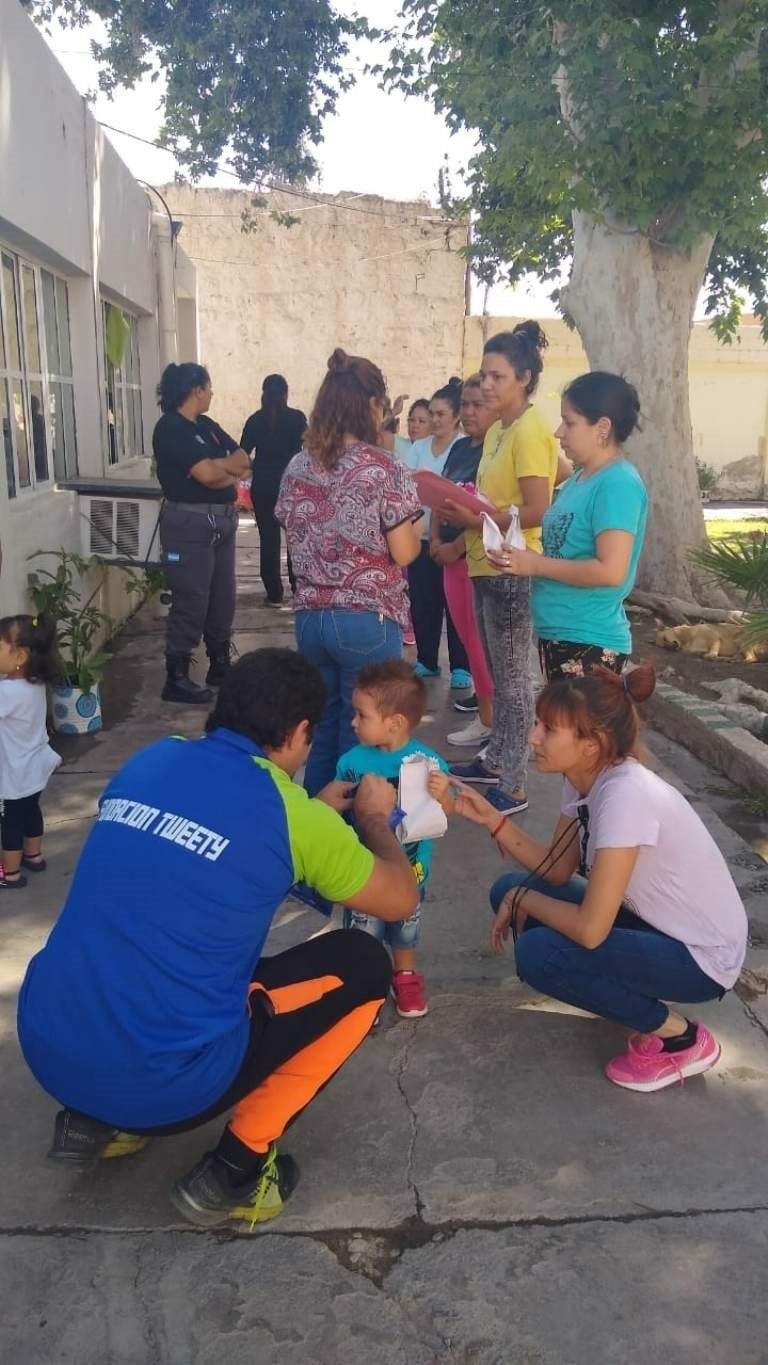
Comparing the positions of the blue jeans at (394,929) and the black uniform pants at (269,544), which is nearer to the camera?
the blue jeans at (394,929)

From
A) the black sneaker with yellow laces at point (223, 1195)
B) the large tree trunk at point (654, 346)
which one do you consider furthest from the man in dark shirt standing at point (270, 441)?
the black sneaker with yellow laces at point (223, 1195)

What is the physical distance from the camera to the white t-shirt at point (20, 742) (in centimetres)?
365

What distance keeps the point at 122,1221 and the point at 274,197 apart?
1933 centimetres

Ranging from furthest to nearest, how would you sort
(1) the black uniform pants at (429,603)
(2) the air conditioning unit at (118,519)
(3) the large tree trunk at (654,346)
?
(3) the large tree trunk at (654,346) → (2) the air conditioning unit at (118,519) → (1) the black uniform pants at (429,603)

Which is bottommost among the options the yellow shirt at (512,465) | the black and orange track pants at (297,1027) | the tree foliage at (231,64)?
the black and orange track pants at (297,1027)

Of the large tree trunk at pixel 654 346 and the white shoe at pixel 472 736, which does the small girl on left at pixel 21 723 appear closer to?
the white shoe at pixel 472 736

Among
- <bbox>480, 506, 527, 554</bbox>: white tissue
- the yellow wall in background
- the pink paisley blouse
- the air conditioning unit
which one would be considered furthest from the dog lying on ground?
the yellow wall in background

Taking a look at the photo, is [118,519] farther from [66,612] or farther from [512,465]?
[512,465]

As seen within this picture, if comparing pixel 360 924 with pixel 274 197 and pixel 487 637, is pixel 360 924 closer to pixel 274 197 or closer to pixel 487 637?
pixel 487 637

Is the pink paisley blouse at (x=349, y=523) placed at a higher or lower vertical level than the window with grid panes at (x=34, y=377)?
lower

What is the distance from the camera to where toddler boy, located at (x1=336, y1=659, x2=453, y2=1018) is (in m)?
2.94

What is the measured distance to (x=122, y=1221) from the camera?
2.29m

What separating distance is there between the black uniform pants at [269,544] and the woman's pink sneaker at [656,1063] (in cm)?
577

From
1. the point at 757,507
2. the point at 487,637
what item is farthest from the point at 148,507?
the point at 757,507
